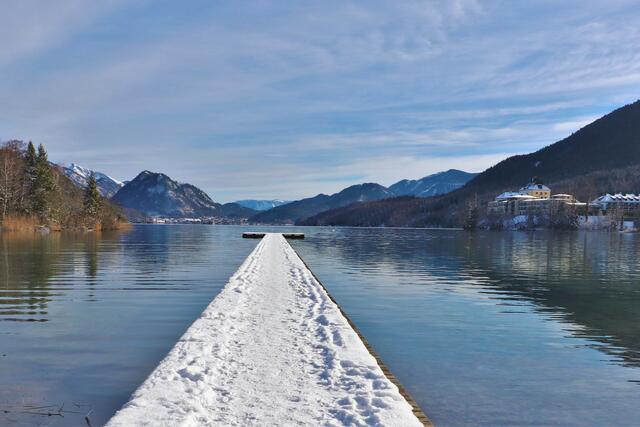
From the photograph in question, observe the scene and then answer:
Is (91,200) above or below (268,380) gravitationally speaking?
above

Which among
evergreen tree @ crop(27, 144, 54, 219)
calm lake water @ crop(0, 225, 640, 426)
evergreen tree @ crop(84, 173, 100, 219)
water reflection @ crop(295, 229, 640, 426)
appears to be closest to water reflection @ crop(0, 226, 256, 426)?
calm lake water @ crop(0, 225, 640, 426)

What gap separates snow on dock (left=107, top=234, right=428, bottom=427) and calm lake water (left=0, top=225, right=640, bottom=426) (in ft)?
3.02

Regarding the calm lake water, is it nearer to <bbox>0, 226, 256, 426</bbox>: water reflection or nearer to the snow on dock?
<bbox>0, 226, 256, 426</bbox>: water reflection

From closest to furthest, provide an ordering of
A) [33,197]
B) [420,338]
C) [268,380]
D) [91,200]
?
[268,380] < [420,338] < [33,197] < [91,200]

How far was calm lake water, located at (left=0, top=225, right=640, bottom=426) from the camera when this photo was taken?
30.2ft

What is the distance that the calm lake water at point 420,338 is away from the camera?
9195 millimetres

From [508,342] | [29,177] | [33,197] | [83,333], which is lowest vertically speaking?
[508,342]

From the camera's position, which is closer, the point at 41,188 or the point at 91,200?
the point at 41,188

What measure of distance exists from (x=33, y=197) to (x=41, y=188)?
8.18 feet

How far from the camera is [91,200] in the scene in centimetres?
12644

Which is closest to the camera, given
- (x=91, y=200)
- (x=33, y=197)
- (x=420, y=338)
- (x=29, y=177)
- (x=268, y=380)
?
(x=268, y=380)

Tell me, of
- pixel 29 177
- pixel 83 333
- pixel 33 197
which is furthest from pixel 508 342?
pixel 29 177

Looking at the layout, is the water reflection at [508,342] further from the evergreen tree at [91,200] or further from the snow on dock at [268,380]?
the evergreen tree at [91,200]

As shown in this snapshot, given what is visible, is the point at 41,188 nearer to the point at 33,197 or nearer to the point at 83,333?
the point at 33,197
